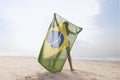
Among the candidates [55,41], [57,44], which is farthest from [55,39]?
[57,44]

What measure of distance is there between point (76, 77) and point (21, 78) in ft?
6.51

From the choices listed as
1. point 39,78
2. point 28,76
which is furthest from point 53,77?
point 28,76

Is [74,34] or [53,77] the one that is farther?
[74,34]

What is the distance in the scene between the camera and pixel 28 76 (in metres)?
7.45

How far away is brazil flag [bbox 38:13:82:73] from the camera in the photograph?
7.55 meters

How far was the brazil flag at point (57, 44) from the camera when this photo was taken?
7.55 m

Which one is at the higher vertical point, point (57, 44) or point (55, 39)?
point (55, 39)

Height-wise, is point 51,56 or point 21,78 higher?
point 51,56

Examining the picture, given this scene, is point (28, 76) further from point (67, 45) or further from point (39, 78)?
point (67, 45)

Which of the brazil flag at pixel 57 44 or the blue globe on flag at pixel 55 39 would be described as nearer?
the brazil flag at pixel 57 44

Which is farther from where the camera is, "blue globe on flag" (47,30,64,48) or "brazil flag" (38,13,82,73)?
"blue globe on flag" (47,30,64,48)

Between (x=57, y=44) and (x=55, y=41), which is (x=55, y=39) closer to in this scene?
(x=55, y=41)

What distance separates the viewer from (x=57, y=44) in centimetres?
766

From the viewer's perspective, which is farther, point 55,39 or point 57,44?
point 55,39
